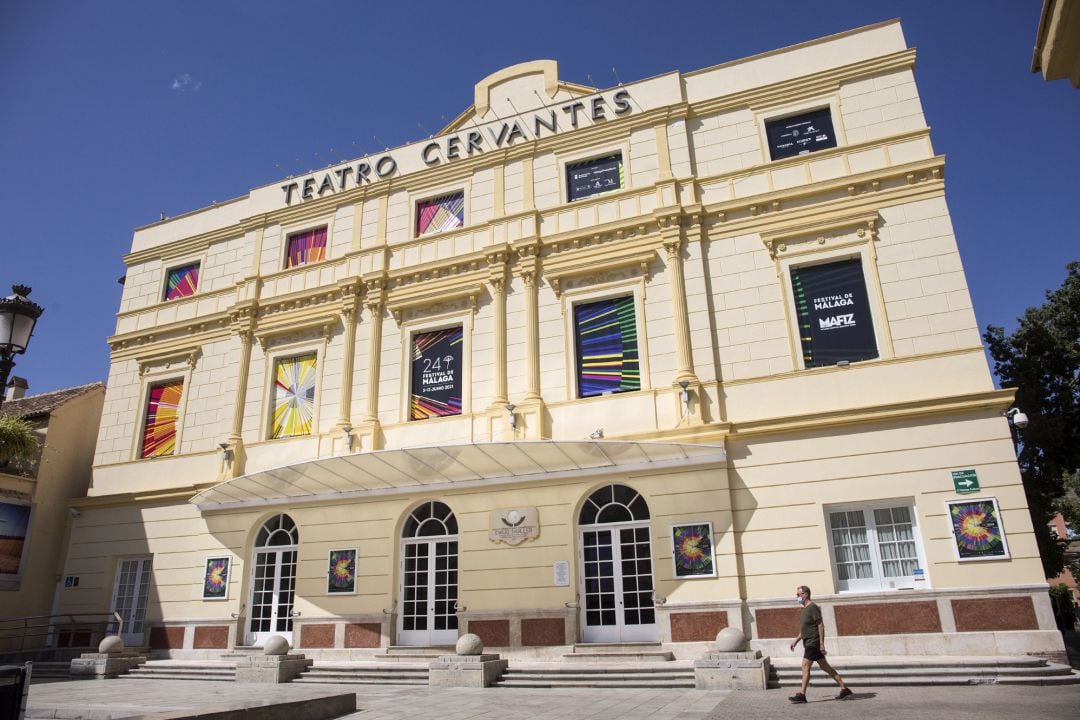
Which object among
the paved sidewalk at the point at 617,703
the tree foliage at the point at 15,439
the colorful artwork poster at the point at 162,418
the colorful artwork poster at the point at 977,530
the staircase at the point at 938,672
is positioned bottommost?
the paved sidewalk at the point at 617,703

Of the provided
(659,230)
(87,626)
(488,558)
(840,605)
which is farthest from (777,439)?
(87,626)

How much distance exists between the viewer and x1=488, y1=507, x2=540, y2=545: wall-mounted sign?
14734mm

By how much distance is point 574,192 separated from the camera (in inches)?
687

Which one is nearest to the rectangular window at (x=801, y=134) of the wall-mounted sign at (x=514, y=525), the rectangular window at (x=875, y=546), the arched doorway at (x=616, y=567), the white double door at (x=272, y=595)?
the rectangular window at (x=875, y=546)

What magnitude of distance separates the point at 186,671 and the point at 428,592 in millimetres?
5512

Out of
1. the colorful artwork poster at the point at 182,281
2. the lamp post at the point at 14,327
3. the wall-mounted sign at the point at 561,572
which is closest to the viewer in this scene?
the lamp post at the point at 14,327

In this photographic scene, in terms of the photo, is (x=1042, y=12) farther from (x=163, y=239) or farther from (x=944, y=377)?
(x=163, y=239)

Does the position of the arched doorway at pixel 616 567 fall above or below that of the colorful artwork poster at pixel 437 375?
below

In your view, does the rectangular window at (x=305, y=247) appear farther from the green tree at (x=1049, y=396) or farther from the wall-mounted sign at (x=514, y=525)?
the green tree at (x=1049, y=396)

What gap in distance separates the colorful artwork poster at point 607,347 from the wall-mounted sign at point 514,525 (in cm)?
291

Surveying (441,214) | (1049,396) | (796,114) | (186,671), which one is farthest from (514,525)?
(1049,396)

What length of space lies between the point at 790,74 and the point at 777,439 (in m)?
8.74

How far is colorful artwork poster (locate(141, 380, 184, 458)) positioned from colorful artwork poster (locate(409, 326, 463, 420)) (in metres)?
7.81

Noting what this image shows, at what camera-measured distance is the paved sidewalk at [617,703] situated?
26.8 feet
